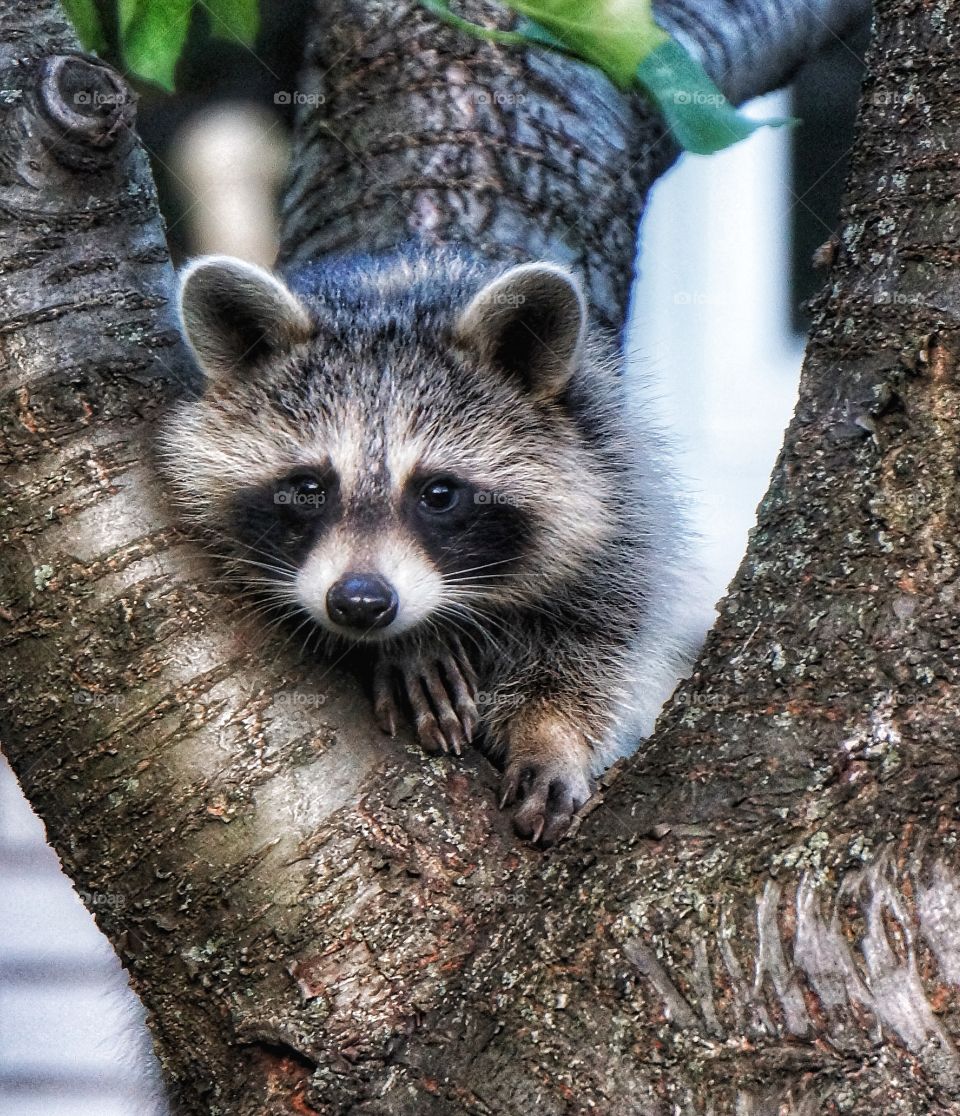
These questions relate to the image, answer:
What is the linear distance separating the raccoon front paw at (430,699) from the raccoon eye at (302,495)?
0.43m

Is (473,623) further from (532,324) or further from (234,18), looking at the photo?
(234,18)

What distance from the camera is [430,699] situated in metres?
2.65

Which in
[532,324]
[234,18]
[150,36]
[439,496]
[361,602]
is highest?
[234,18]

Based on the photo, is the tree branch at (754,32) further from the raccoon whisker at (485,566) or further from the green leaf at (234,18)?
the raccoon whisker at (485,566)

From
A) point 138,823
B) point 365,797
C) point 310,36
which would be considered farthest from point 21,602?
point 310,36

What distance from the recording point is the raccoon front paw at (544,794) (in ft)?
7.62

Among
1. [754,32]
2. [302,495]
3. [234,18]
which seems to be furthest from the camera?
[754,32]

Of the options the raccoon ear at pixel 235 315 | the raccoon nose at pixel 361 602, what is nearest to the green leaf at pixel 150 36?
the raccoon ear at pixel 235 315

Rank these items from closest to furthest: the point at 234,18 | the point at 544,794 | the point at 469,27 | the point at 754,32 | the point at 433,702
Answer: the point at 544,794
the point at 433,702
the point at 469,27
the point at 234,18
the point at 754,32

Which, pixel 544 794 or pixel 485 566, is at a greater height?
pixel 485 566

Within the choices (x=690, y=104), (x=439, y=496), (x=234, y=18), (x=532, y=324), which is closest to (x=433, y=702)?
(x=439, y=496)

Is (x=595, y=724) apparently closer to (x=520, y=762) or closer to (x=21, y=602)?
(x=520, y=762)

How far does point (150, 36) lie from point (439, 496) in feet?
4.12

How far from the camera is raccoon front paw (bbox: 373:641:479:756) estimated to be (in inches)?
96.1
